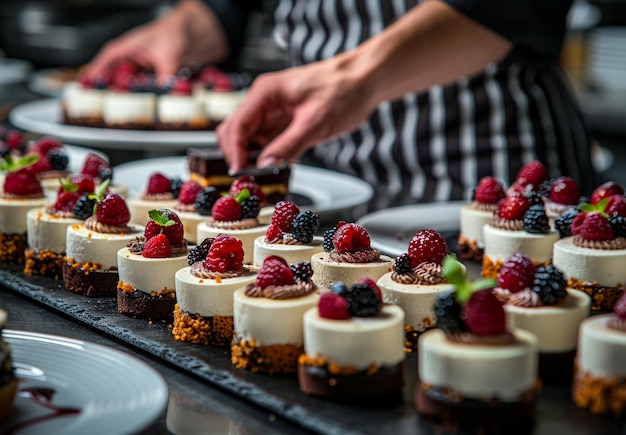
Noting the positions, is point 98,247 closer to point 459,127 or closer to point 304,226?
point 304,226

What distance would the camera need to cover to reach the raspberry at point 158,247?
2400 millimetres

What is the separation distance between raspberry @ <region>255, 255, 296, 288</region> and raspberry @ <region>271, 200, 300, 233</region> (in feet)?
1.38

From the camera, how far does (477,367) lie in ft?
5.60

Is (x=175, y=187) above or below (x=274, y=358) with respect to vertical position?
above

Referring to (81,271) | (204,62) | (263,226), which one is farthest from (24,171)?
(204,62)

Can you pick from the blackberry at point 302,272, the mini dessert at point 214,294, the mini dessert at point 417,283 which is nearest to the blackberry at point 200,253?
the mini dessert at point 214,294

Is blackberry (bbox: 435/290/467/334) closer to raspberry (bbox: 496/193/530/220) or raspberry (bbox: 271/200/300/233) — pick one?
Answer: raspberry (bbox: 271/200/300/233)

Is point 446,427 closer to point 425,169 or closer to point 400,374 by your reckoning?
point 400,374

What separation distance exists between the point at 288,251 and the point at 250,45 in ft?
18.8

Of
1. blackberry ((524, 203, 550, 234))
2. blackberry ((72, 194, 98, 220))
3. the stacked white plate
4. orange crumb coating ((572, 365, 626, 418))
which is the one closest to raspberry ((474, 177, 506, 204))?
blackberry ((524, 203, 550, 234))

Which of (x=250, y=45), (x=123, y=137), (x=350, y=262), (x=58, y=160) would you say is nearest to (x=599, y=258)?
(x=350, y=262)

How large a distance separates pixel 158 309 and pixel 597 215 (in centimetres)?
106

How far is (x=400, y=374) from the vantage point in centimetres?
191

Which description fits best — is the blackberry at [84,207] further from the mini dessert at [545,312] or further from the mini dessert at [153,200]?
the mini dessert at [545,312]
